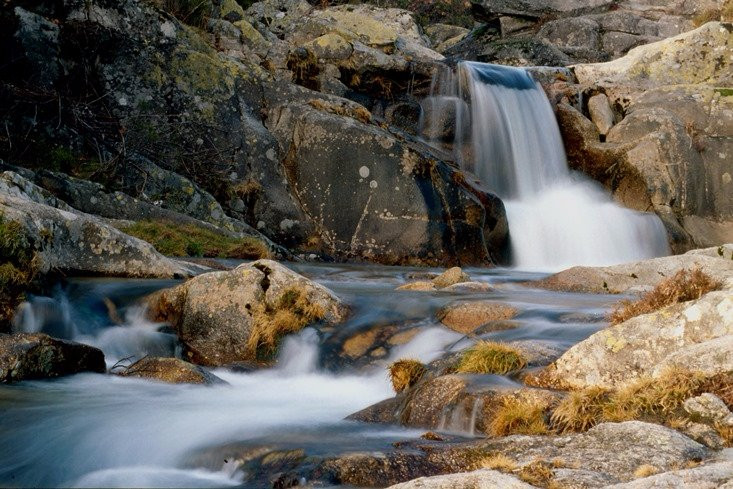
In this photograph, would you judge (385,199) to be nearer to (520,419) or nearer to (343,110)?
(343,110)

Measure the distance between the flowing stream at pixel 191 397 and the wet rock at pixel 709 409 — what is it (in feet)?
5.08

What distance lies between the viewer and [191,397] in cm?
725

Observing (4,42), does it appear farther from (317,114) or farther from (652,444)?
(652,444)

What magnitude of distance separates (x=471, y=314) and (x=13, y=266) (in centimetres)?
522

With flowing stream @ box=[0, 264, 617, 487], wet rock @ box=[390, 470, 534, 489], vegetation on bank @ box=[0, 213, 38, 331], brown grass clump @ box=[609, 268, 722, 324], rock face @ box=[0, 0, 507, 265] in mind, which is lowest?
flowing stream @ box=[0, 264, 617, 487]

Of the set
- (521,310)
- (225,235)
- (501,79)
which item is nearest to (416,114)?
(501,79)

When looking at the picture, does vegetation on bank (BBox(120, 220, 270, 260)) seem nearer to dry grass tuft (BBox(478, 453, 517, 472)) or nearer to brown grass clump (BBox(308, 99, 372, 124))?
brown grass clump (BBox(308, 99, 372, 124))

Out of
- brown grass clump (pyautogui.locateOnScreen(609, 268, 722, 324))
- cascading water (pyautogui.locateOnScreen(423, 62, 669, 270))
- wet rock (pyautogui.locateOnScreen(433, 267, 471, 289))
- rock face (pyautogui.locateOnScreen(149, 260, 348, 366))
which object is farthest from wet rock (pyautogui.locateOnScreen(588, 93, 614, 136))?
brown grass clump (pyautogui.locateOnScreen(609, 268, 722, 324))

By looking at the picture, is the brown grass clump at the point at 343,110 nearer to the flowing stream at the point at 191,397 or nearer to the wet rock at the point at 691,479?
the flowing stream at the point at 191,397

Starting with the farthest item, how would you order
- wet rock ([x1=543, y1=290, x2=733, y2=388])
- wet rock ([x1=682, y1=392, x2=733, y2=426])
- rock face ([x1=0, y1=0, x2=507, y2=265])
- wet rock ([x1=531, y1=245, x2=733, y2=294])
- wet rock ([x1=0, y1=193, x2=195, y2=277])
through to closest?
rock face ([x1=0, y1=0, x2=507, y2=265]) → wet rock ([x1=531, y1=245, x2=733, y2=294]) → wet rock ([x1=0, y1=193, x2=195, y2=277]) → wet rock ([x1=543, y1=290, x2=733, y2=388]) → wet rock ([x1=682, y1=392, x2=733, y2=426])

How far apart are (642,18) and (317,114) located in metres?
20.5

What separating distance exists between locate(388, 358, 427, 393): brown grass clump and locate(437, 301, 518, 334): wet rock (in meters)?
1.50

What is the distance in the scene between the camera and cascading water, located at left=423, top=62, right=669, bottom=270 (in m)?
19.6

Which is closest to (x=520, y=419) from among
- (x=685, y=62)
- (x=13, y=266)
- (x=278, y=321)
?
(x=278, y=321)
